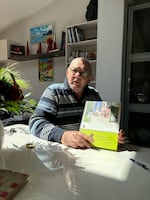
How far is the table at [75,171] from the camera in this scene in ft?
1.77

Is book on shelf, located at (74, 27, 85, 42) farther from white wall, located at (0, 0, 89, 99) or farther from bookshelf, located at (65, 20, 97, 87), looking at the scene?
white wall, located at (0, 0, 89, 99)

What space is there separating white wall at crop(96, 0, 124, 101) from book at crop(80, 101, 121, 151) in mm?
1335

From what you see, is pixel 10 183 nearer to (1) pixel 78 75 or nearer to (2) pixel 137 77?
(1) pixel 78 75

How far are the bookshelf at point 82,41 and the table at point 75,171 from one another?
2.15 meters

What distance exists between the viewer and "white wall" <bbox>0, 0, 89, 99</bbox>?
11.4 ft

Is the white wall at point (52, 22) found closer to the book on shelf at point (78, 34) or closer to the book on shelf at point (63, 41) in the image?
the book on shelf at point (63, 41)

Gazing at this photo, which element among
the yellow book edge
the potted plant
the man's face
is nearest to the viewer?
the potted plant

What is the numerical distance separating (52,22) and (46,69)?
0.90 metres

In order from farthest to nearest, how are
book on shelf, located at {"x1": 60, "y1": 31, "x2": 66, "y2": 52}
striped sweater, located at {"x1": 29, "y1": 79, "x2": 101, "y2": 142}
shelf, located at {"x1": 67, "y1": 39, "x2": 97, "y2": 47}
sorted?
book on shelf, located at {"x1": 60, "y1": 31, "x2": 66, "y2": 52} → shelf, located at {"x1": 67, "y1": 39, "x2": 97, "y2": 47} → striped sweater, located at {"x1": 29, "y1": 79, "x2": 101, "y2": 142}

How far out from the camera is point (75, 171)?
692 mm

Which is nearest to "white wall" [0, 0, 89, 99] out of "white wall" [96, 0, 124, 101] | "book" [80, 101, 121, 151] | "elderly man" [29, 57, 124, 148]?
"white wall" [96, 0, 124, 101]

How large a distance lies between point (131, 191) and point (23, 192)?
0.31m

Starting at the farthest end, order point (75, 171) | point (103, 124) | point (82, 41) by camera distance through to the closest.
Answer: point (82, 41), point (103, 124), point (75, 171)

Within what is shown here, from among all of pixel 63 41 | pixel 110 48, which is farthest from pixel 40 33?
pixel 110 48
